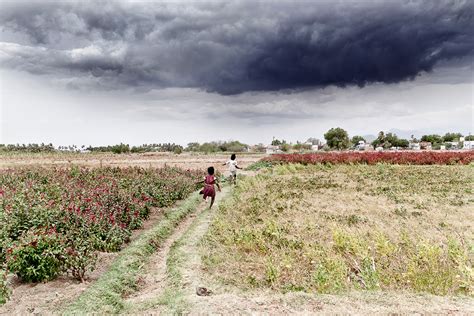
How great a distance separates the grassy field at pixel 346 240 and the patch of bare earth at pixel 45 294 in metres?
2.04

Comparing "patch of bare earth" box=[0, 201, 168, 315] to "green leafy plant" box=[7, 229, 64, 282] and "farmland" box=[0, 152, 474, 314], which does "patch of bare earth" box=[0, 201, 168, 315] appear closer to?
"farmland" box=[0, 152, 474, 314]

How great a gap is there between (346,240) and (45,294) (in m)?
5.12

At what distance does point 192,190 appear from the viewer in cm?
1681

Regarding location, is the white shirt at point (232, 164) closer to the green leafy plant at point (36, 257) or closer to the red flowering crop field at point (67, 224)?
the red flowering crop field at point (67, 224)

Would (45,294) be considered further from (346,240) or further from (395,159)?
(395,159)

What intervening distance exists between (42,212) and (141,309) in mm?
3938

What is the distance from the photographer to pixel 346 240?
7.30m

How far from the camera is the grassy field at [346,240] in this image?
19.4ft

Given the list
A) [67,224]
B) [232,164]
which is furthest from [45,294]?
[232,164]

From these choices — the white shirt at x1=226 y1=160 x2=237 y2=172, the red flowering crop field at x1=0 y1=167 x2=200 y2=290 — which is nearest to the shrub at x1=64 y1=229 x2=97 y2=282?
the red flowering crop field at x1=0 y1=167 x2=200 y2=290

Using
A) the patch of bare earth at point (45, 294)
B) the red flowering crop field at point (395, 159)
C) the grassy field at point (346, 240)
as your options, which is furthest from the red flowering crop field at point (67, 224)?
the red flowering crop field at point (395, 159)

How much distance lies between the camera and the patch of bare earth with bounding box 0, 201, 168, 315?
5273 mm

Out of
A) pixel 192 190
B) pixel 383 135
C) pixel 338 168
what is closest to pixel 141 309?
pixel 192 190

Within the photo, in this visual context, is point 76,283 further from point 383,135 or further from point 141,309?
point 383,135
